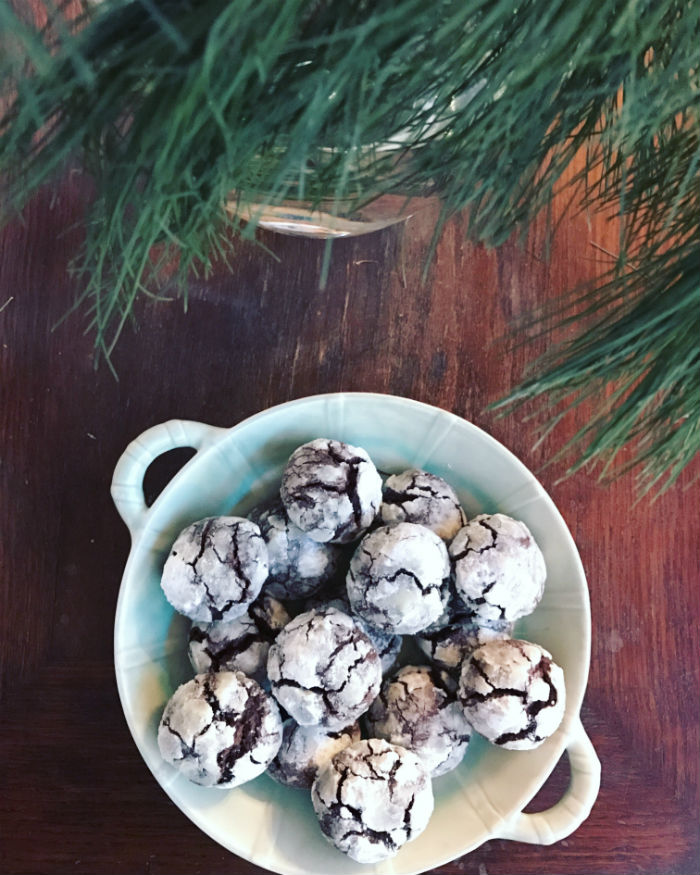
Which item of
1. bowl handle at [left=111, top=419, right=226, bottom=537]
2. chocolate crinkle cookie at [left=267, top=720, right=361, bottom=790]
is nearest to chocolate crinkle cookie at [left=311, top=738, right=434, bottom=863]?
chocolate crinkle cookie at [left=267, top=720, right=361, bottom=790]

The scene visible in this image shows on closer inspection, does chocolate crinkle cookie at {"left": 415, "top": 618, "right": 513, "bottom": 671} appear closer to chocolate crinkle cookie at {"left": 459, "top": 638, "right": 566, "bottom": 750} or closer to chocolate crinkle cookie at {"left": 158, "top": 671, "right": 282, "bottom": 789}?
chocolate crinkle cookie at {"left": 459, "top": 638, "right": 566, "bottom": 750}

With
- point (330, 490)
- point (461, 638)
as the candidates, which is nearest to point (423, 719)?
point (461, 638)

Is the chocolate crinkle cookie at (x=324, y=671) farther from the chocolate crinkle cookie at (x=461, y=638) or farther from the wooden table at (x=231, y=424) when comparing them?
the wooden table at (x=231, y=424)

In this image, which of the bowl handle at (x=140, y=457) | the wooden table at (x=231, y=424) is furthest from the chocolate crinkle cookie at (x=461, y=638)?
the bowl handle at (x=140, y=457)

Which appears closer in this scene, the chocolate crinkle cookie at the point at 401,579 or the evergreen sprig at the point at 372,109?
the evergreen sprig at the point at 372,109

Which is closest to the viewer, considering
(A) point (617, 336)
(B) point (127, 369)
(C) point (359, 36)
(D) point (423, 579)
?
(C) point (359, 36)

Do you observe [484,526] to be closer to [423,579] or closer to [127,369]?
[423,579]

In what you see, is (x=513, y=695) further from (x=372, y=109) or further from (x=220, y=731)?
(x=372, y=109)

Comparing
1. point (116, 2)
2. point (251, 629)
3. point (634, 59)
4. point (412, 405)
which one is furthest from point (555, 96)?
point (251, 629)
